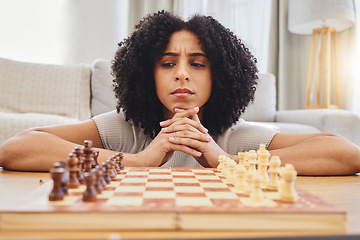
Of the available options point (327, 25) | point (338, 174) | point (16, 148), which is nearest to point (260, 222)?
point (338, 174)

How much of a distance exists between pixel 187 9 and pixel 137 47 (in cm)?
300

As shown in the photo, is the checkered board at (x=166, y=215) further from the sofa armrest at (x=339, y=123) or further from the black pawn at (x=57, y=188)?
the sofa armrest at (x=339, y=123)

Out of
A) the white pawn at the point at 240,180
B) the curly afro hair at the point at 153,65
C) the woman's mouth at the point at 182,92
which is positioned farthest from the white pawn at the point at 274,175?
the curly afro hair at the point at 153,65

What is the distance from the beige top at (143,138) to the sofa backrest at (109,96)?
1.53m

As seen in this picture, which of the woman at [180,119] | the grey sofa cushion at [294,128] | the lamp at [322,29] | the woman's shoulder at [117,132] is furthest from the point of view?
the lamp at [322,29]

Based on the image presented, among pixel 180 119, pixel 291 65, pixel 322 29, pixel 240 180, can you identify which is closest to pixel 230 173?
pixel 240 180

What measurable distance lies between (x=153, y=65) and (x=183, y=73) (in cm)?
29

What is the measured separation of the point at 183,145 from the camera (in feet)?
4.43

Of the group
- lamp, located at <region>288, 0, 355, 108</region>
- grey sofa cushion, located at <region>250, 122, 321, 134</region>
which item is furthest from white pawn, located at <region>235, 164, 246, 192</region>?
lamp, located at <region>288, 0, 355, 108</region>

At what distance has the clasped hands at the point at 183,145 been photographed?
1320mm

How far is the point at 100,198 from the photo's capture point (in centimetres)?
62

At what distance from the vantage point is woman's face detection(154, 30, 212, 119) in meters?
1.50

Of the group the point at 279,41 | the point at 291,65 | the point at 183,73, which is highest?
the point at 279,41

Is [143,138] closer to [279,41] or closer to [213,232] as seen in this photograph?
[213,232]
